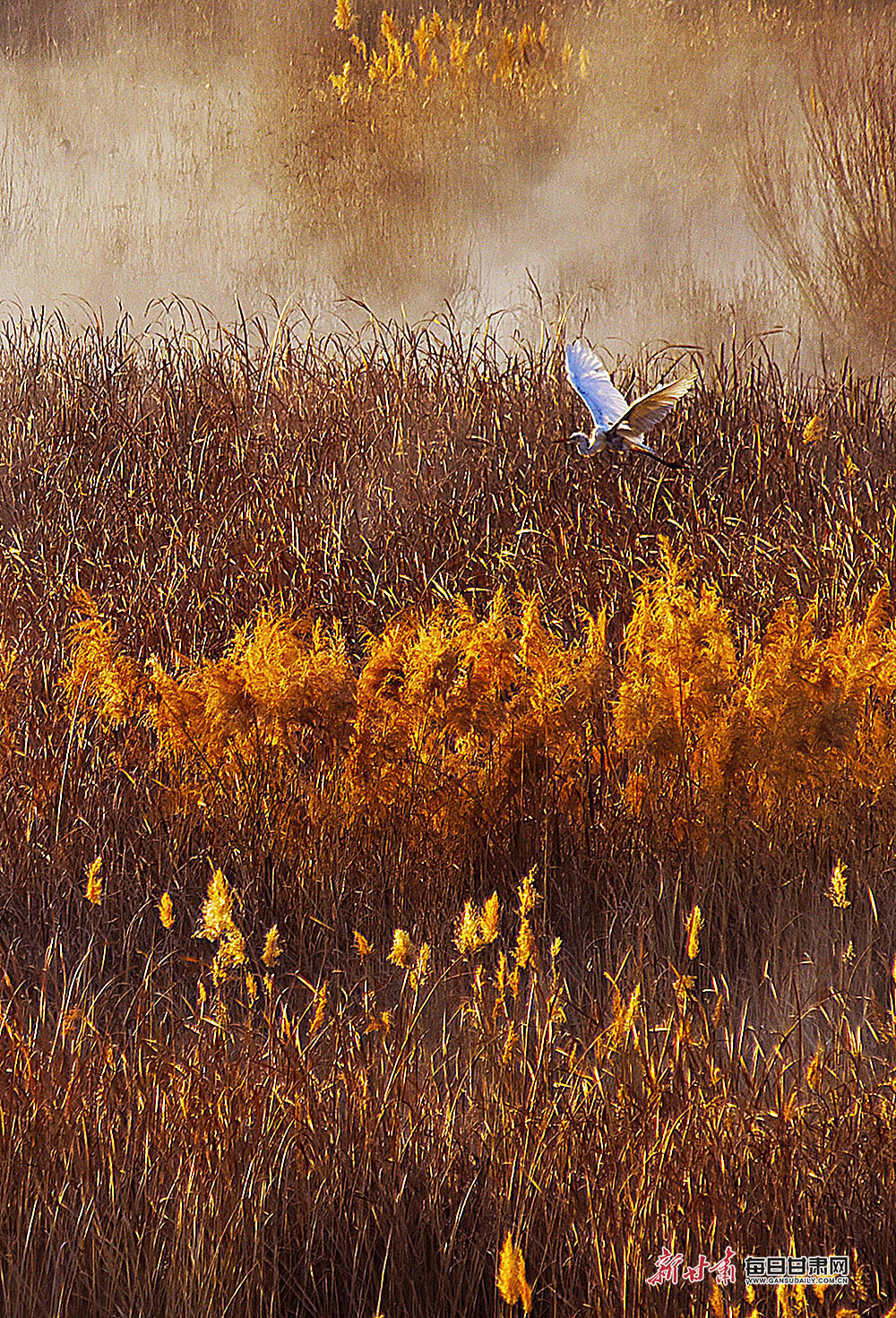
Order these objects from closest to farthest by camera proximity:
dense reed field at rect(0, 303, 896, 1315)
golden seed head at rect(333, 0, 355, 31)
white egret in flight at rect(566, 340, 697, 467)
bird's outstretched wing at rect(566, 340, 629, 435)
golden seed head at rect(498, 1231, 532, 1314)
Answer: golden seed head at rect(498, 1231, 532, 1314) < dense reed field at rect(0, 303, 896, 1315) < white egret in flight at rect(566, 340, 697, 467) < bird's outstretched wing at rect(566, 340, 629, 435) < golden seed head at rect(333, 0, 355, 31)

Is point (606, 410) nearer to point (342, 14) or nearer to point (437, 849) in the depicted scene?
point (437, 849)

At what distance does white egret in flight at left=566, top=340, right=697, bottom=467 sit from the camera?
2469 millimetres

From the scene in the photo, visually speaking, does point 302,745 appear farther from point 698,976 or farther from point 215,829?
point 698,976

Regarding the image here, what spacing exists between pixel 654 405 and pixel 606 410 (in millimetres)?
283

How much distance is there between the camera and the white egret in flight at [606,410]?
2469 millimetres

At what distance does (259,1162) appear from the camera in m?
1.12

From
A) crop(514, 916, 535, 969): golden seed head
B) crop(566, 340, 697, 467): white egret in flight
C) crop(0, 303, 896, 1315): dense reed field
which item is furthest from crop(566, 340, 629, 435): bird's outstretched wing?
crop(514, 916, 535, 969): golden seed head

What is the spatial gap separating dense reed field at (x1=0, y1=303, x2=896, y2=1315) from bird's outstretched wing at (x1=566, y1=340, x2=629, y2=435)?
1.42ft

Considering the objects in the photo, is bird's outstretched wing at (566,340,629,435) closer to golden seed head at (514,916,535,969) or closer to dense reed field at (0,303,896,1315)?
dense reed field at (0,303,896,1315)

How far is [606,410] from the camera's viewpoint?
266 cm

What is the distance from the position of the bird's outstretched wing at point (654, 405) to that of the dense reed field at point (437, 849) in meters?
0.34

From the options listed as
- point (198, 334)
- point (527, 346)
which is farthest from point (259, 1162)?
point (198, 334)

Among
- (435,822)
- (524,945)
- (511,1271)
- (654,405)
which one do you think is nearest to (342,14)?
(654,405)

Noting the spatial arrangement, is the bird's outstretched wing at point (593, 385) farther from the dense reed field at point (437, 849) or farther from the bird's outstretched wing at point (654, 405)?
the dense reed field at point (437, 849)
